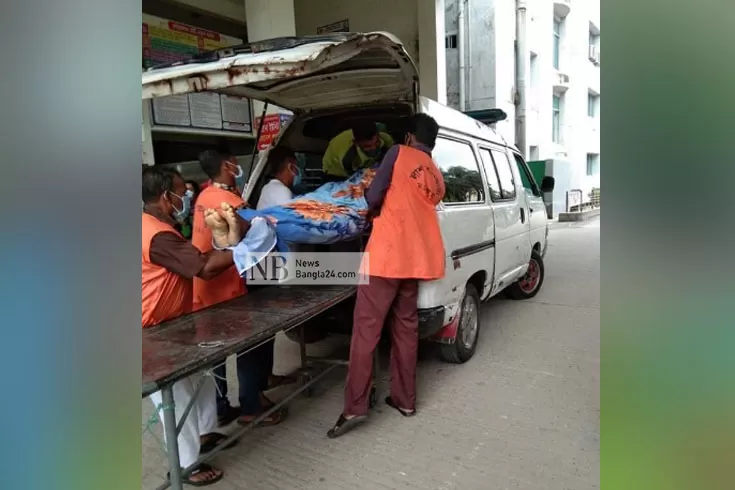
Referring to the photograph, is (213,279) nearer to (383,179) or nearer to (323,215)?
(323,215)

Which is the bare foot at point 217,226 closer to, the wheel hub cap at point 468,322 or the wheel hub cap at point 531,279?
the wheel hub cap at point 468,322

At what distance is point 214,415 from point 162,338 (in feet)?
2.83

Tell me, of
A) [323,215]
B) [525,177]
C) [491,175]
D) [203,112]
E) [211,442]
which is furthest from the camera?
[203,112]

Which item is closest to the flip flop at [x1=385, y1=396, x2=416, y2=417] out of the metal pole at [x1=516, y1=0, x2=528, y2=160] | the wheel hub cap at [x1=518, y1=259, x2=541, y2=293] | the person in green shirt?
the person in green shirt

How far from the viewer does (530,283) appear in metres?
6.52

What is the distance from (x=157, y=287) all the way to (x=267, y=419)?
139 cm

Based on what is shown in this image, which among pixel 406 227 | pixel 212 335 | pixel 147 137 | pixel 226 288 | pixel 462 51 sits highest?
pixel 462 51

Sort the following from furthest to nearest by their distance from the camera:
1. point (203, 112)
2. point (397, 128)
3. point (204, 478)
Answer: point (203, 112)
point (397, 128)
point (204, 478)

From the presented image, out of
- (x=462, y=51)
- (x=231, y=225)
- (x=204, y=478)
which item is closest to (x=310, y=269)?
(x=231, y=225)

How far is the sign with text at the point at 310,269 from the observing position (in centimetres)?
312

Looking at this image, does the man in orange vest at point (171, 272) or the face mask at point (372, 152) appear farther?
the face mask at point (372, 152)

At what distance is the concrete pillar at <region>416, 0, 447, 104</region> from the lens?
8891mm

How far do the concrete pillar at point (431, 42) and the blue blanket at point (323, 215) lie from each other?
641cm

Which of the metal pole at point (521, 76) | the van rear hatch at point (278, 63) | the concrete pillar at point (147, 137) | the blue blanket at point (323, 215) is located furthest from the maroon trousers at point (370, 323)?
the metal pole at point (521, 76)
